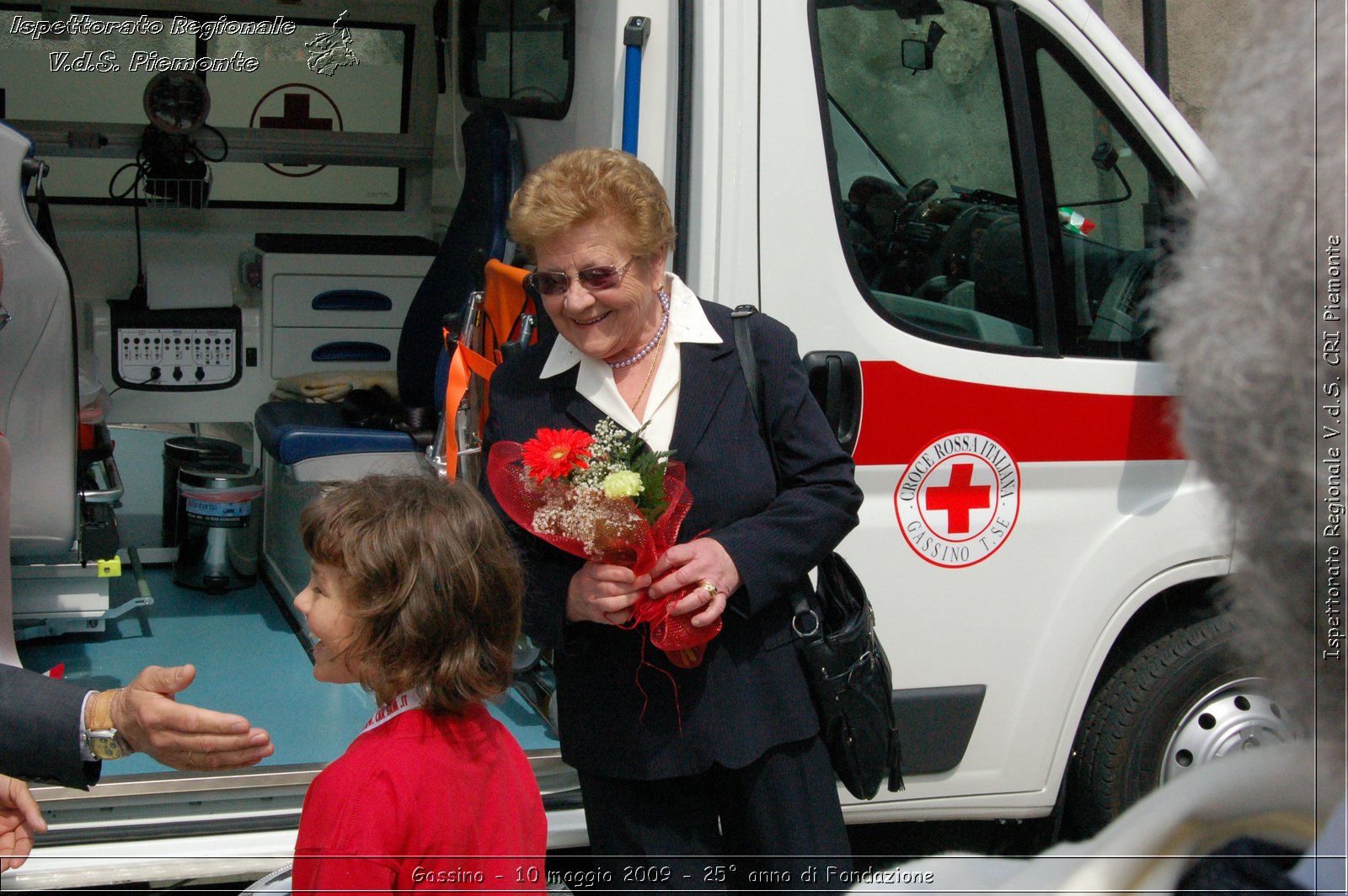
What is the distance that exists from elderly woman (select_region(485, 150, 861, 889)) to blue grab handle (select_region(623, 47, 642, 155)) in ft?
1.92

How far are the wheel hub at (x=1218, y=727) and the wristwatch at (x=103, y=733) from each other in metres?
2.35

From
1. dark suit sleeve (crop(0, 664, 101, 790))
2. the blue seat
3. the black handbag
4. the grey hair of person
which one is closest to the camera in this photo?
the grey hair of person

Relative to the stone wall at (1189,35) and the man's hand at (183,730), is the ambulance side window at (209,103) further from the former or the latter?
the stone wall at (1189,35)

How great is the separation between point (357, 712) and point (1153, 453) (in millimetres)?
2054

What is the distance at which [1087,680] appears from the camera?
286 centimetres

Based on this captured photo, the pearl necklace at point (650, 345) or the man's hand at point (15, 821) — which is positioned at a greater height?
the pearl necklace at point (650, 345)

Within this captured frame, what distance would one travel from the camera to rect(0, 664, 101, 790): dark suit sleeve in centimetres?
178

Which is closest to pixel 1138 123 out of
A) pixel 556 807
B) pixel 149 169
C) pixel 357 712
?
pixel 556 807

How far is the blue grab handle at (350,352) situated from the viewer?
15.6 ft

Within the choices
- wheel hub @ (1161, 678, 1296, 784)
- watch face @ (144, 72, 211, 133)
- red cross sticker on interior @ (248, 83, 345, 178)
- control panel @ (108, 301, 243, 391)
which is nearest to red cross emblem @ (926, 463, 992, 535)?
wheel hub @ (1161, 678, 1296, 784)

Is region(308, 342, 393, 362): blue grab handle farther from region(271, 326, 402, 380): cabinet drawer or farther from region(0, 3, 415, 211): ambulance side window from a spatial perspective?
Result: region(0, 3, 415, 211): ambulance side window

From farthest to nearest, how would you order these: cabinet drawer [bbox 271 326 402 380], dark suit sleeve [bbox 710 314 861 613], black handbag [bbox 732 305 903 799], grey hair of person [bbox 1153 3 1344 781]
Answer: cabinet drawer [bbox 271 326 402 380]
black handbag [bbox 732 305 903 799]
dark suit sleeve [bbox 710 314 861 613]
grey hair of person [bbox 1153 3 1344 781]

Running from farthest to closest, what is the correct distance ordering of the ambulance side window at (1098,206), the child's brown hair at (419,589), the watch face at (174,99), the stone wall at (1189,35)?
the stone wall at (1189,35)
the watch face at (174,99)
the ambulance side window at (1098,206)
the child's brown hair at (419,589)

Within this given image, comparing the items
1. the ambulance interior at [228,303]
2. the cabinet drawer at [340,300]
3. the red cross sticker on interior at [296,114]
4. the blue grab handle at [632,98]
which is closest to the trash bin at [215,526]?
the ambulance interior at [228,303]
